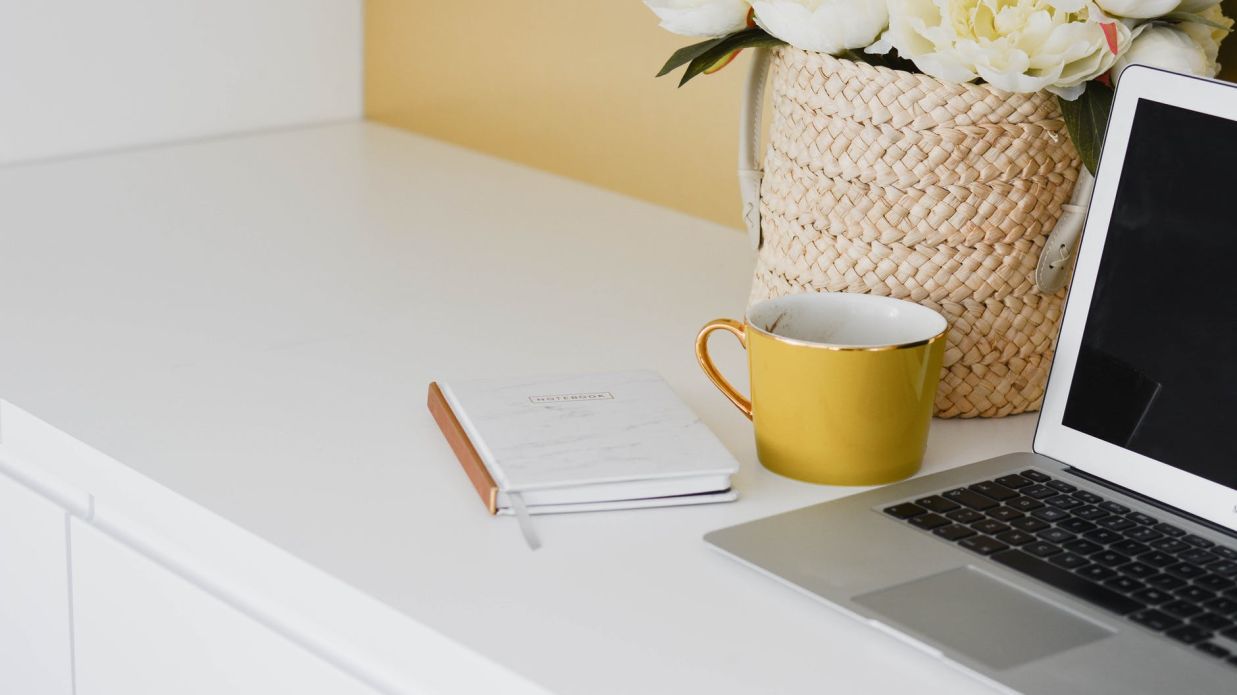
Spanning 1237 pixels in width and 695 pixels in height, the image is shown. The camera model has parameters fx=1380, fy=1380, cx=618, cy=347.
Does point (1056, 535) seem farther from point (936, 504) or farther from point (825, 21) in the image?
point (825, 21)

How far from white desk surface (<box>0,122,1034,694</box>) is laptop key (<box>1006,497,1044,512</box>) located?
0.08 m

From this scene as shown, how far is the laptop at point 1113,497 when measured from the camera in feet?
2.02

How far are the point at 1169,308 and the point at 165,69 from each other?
3.76 feet

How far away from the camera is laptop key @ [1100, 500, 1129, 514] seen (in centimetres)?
73

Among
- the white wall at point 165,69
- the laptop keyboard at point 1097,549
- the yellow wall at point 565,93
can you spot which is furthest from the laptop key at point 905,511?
the white wall at point 165,69

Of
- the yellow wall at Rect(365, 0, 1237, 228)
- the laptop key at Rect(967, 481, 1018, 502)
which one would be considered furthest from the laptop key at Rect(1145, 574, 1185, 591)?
the yellow wall at Rect(365, 0, 1237, 228)

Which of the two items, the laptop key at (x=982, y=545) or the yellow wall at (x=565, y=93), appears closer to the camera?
the laptop key at (x=982, y=545)

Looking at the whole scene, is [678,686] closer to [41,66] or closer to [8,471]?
[8,471]

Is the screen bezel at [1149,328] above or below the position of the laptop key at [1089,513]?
above

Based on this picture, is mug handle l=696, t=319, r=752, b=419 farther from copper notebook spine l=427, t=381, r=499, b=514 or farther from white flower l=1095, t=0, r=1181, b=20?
white flower l=1095, t=0, r=1181, b=20

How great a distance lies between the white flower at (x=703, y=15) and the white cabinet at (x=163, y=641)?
1.42ft

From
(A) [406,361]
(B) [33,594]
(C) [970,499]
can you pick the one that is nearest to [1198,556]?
(C) [970,499]

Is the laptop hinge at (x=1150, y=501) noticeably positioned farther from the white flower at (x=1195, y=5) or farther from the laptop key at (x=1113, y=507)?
the white flower at (x=1195, y=5)

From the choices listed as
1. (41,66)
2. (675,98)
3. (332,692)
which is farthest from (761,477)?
(41,66)
